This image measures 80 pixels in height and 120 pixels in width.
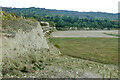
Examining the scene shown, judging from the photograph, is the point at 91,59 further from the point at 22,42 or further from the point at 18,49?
the point at 18,49

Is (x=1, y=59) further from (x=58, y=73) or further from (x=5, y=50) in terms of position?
(x=58, y=73)

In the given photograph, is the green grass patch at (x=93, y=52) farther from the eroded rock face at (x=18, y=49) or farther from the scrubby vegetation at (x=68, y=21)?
the scrubby vegetation at (x=68, y=21)

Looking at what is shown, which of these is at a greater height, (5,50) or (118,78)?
(5,50)

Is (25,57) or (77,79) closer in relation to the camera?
(77,79)

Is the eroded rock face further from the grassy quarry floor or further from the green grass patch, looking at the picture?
the green grass patch

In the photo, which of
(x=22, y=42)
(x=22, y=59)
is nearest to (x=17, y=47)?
(x=22, y=42)

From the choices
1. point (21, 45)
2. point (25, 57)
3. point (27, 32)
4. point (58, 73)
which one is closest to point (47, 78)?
point (58, 73)

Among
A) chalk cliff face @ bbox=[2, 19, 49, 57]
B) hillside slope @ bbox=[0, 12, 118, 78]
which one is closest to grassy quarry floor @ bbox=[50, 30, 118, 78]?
hillside slope @ bbox=[0, 12, 118, 78]

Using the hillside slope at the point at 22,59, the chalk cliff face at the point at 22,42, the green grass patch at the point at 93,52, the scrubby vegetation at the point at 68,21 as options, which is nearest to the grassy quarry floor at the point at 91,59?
the green grass patch at the point at 93,52

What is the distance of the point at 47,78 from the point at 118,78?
12.0 ft

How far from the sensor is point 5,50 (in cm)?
542

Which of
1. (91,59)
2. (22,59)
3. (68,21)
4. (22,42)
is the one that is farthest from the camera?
(68,21)

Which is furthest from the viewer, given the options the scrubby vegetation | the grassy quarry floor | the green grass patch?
the scrubby vegetation

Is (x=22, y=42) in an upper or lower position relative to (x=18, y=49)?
upper
